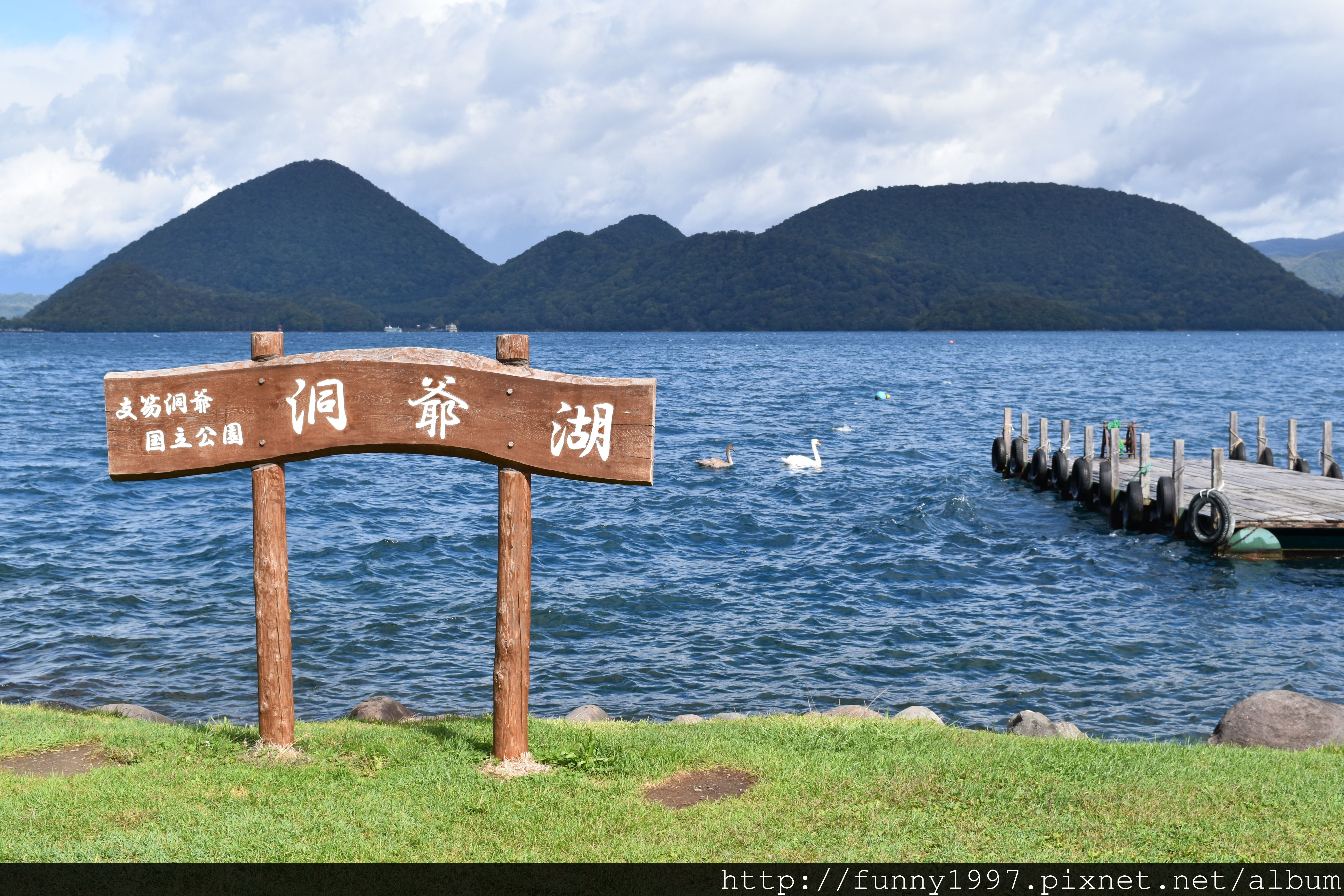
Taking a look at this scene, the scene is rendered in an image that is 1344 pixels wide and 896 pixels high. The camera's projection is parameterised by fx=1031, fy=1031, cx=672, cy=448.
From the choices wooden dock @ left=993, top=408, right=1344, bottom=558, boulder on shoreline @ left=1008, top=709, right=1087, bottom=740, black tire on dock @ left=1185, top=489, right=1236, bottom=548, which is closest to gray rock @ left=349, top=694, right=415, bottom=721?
boulder on shoreline @ left=1008, top=709, right=1087, bottom=740

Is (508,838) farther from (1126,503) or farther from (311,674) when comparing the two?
(1126,503)

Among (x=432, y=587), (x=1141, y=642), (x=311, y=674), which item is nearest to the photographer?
(x=311, y=674)

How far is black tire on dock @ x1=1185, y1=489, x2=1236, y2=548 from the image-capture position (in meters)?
21.9

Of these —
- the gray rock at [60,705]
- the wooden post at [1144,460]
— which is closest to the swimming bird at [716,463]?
the wooden post at [1144,460]

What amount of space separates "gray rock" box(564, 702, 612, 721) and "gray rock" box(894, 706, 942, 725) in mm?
3391

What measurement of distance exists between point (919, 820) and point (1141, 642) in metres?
11.5

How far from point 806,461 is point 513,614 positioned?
27.4m

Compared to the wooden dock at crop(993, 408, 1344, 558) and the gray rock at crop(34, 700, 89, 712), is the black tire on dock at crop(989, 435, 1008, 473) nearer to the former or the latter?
the wooden dock at crop(993, 408, 1344, 558)

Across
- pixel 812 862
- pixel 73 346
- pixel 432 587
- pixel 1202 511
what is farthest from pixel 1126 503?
pixel 73 346

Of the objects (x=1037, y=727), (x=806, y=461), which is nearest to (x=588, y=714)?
(x=1037, y=727)

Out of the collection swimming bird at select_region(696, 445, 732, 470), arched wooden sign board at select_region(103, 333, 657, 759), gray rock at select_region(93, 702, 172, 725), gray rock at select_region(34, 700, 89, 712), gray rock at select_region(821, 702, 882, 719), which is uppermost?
arched wooden sign board at select_region(103, 333, 657, 759)

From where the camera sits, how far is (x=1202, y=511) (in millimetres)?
22844

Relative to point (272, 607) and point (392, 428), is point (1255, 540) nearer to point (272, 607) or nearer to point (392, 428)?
point (392, 428)

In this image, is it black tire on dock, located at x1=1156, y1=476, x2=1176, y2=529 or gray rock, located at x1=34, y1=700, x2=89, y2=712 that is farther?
black tire on dock, located at x1=1156, y1=476, x2=1176, y2=529
